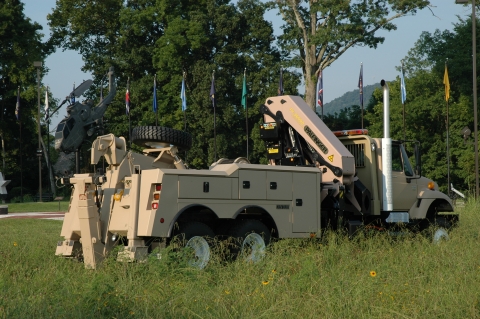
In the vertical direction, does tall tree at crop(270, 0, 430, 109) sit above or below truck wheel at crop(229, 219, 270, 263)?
above

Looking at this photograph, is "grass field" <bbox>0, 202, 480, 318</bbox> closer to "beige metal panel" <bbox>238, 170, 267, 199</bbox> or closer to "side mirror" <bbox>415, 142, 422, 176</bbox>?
"beige metal panel" <bbox>238, 170, 267, 199</bbox>

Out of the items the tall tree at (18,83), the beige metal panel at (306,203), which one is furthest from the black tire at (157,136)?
the tall tree at (18,83)


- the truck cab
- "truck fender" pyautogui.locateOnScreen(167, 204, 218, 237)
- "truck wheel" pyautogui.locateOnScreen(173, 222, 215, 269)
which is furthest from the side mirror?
"truck wheel" pyautogui.locateOnScreen(173, 222, 215, 269)

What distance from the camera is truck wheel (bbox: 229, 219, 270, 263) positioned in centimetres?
1110

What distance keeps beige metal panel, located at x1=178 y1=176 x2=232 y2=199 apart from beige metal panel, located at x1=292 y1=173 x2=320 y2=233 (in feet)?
4.59

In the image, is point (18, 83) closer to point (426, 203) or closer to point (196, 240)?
point (426, 203)

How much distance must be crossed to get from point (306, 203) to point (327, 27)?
1263 inches

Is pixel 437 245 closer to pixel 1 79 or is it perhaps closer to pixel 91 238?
pixel 91 238

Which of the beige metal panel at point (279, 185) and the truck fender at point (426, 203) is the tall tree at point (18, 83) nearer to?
the truck fender at point (426, 203)

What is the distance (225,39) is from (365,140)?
4428 centimetres

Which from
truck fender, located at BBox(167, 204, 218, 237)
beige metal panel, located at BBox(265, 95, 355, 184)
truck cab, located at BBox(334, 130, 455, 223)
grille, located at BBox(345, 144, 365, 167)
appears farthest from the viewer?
grille, located at BBox(345, 144, 365, 167)

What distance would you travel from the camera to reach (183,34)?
56.4 meters

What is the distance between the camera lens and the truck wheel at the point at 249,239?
1110 centimetres

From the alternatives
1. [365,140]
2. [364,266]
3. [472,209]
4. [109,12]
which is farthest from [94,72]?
[364,266]
